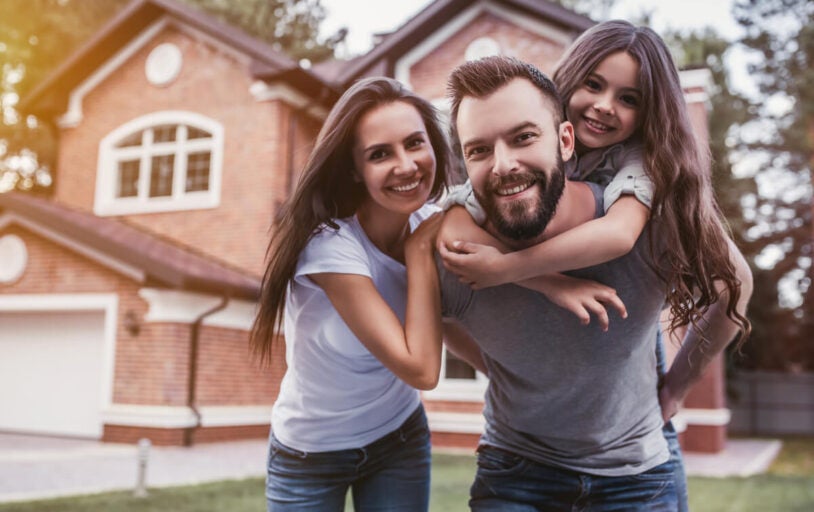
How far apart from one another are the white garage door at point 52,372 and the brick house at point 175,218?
29mm

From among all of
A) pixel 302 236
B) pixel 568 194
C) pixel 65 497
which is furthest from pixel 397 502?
pixel 65 497

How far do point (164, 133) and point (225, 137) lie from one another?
5.80 ft

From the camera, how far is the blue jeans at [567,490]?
227cm

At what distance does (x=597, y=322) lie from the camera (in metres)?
2.20

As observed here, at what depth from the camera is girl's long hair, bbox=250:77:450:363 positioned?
242cm

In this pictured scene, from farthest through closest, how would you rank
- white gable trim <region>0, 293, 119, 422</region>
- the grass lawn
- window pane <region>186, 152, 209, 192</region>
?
window pane <region>186, 152, 209, 192</region> < white gable trim <region>0, 293, 119, 422</region> < the grass lawn

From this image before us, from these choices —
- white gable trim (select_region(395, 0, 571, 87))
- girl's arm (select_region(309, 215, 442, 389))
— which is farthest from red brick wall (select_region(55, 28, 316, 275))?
girl's arm (select_region(309, 215, 442, 389))

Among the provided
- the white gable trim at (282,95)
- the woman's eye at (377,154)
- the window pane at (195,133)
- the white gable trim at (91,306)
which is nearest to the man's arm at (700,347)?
the woman's eye at (377,154)

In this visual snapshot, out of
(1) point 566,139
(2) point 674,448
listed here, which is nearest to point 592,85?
(1) point 566,139

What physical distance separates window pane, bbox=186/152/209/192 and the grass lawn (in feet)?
24.5

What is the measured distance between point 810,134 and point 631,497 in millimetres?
24829

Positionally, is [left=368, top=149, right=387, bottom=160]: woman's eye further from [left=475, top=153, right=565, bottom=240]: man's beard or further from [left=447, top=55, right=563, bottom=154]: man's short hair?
[left=475, top=153, right=565, bottom=240]: man's beard

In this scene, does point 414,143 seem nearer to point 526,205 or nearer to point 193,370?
point 526,205

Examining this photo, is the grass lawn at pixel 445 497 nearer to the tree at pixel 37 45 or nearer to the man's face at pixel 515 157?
the man's face at pixel 515 157
